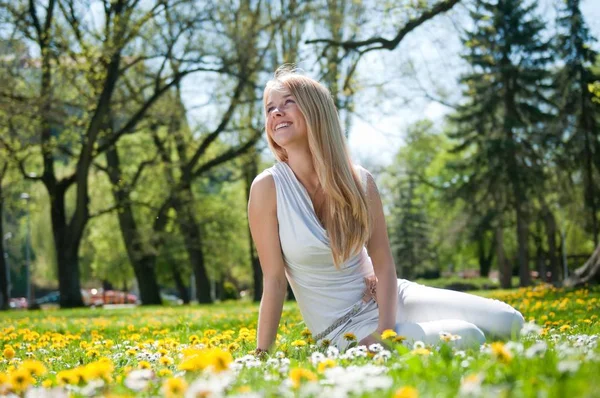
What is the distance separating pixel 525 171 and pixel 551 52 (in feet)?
16.5

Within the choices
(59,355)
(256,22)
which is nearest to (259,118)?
(256,22)

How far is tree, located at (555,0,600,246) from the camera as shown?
93.7ft

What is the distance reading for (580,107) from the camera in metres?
29.0

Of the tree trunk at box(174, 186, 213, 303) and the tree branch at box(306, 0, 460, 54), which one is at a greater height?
the tree branch at box(306, 0, 460, 54)

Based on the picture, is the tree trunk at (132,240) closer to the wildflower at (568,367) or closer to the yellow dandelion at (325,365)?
the yellow dandelion at (325,365)

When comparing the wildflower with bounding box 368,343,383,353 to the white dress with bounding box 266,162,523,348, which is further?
the white dress with bounding box 266,162,523,348

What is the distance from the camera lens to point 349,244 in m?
4.59

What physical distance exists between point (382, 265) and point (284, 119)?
1.05m

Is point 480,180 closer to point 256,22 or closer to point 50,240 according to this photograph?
point 256,22

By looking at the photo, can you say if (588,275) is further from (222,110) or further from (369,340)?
(222,110)

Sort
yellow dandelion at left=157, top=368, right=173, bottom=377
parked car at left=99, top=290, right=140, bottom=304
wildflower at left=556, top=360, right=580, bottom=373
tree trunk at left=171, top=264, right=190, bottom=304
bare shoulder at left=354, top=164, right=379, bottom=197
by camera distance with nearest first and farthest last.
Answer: wildflower at left=556, top=360, right=580, bottom=373 → yellow dandelion at left=157, top=368, right=173, bottom=377 → bare shoulder at left=354, top=164, right=379, bottom=197 → tree trunk at left=171, top=264, right=190, bottom=304 → parked car at left=99, top=290, right=140, bottom=304

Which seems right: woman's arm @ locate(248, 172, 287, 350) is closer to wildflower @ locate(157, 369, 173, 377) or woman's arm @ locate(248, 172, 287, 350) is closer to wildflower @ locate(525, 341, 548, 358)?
wildflower @ locate(157, 369, 173, 377)

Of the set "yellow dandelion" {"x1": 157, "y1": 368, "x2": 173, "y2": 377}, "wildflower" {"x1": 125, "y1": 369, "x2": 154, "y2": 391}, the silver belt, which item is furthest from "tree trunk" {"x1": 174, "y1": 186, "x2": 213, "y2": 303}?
"wildflower" {"x1": 125, "y1": 369, "x2": 154, "y2": 391}

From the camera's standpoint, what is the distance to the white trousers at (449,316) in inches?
167
